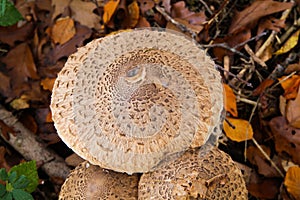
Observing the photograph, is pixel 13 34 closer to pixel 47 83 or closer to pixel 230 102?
pixel 47 83

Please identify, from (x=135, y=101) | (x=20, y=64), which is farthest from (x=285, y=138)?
(x=20, y=64)

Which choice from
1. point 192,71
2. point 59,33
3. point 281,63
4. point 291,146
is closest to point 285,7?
point 281,63

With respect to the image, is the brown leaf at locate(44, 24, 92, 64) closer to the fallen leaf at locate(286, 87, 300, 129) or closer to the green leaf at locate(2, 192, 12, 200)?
the green leaf at locate(2, 192, 12, 200)

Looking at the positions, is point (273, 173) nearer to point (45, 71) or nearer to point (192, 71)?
point (192, 71)

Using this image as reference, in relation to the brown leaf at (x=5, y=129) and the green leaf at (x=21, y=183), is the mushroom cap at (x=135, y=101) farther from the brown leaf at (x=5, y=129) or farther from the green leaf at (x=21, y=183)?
the brown leaf at (x=5, y=129)

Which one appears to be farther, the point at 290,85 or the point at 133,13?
the point at 133,13

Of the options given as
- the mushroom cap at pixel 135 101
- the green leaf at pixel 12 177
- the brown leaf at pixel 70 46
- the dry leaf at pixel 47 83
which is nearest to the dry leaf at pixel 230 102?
the mushroom cap at pixel 135 101

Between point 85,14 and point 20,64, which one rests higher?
point 85,14

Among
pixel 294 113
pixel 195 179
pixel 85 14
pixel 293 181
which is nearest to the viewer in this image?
pixel 195 179
